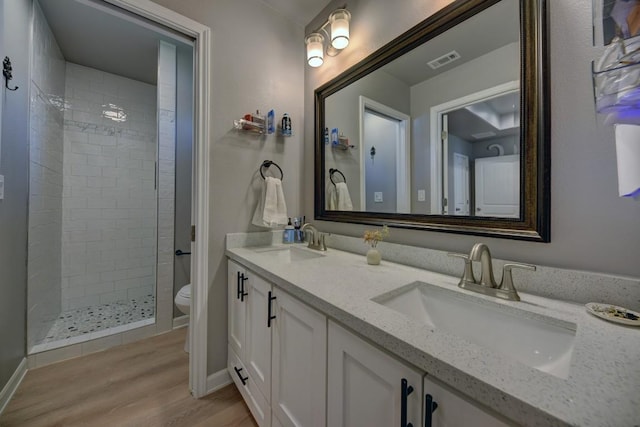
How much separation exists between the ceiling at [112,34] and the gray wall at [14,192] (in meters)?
0.33

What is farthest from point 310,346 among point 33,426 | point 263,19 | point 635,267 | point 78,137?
point 78,137

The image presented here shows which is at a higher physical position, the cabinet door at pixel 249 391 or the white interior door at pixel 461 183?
the white interior door at pixel 461 183

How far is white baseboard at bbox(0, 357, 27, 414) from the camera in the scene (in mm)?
1314

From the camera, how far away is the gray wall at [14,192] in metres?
1.32

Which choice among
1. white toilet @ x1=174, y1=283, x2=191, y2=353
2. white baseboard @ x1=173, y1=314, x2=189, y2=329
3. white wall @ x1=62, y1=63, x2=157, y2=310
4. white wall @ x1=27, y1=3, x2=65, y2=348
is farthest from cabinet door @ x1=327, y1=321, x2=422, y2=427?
white wall @ x1=62, y1=63, x2=157, y2=310

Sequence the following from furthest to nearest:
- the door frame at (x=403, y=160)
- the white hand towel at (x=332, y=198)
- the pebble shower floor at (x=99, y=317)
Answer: the pebble shower floor at (x=99, y=317) < the white hand towel at (x=332, y=198) < the door frame at (x=403, y=160)

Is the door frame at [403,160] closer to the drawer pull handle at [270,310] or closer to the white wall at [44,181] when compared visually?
the drawer pull handle at [270,310]

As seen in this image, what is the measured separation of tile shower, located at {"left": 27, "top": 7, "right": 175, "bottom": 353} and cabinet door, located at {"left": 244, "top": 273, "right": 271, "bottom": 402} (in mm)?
1378

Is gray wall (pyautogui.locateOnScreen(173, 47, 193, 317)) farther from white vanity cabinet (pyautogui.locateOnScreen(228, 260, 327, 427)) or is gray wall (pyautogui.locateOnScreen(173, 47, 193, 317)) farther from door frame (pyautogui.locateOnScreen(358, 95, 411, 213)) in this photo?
door frame (pyautogui.locateOnScreen(358, 95, 411, 213))

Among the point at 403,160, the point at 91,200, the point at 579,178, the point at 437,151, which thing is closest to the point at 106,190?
the point at 91,200

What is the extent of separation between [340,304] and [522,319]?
500 millimetres

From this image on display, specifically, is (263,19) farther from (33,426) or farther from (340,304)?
(33,426)

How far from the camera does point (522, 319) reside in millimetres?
678

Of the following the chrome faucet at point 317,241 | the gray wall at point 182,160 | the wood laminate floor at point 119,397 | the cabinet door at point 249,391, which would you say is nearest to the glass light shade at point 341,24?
Result: the chrome faucet at point 317,241
